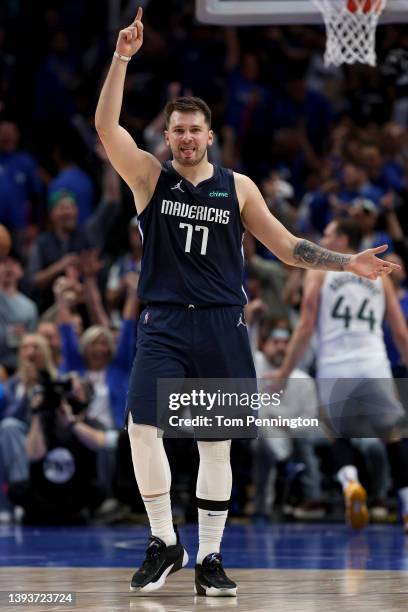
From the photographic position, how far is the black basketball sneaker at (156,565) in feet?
22.2

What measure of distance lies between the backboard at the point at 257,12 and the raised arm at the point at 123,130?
3368mm

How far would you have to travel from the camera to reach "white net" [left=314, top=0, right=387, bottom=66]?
1027 cm

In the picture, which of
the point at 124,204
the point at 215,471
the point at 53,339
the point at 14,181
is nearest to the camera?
the point at 215,471

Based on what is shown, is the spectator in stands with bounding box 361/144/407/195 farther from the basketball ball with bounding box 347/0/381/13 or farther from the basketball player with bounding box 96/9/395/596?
the basketball player with bounding box 96/9/395/596

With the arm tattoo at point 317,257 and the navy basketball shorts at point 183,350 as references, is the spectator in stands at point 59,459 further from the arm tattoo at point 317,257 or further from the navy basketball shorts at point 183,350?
the arm tattoo at point 317,257

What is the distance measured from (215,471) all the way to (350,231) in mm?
4226

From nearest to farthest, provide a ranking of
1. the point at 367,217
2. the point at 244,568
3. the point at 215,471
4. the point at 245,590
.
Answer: the point at 245,590, the point at 215,471, the point at 244,568, the point at 367,217

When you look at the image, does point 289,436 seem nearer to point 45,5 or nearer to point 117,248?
point 117,248

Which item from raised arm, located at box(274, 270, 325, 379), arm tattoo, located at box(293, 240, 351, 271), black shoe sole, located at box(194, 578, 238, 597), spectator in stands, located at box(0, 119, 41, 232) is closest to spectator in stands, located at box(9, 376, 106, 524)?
raised arm, located at box(274, 270, 325, 379)

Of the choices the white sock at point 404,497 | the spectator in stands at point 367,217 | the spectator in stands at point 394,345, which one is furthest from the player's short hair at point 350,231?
the white sock at point 404,497

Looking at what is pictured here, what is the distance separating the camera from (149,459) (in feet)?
22.5

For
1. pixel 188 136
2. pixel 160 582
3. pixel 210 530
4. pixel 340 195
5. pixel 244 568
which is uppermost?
pixel 340 195

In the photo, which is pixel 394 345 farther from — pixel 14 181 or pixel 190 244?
pixel 190 244

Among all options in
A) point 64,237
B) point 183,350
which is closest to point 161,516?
point 183,350
